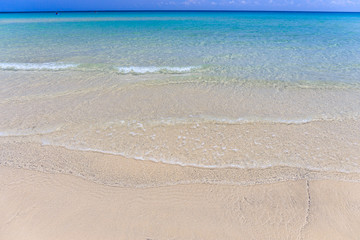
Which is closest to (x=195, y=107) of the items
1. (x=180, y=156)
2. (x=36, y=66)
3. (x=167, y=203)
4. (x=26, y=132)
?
(x=180, y=156)

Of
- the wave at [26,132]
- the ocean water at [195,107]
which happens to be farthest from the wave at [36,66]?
the wave at [26,132]

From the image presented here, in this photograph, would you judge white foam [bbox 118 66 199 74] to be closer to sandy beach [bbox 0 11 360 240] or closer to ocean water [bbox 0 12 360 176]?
ocean water [bbox 0 12 360 176]

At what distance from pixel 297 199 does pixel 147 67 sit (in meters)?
8.89

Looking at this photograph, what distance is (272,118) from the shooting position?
5703 mm

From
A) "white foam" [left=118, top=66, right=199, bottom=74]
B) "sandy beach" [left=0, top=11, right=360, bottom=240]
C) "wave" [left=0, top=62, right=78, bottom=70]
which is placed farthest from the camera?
"wave" [left=0, top=62, right=78, bottom=70]

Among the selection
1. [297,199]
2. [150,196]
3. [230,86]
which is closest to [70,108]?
[150,196]

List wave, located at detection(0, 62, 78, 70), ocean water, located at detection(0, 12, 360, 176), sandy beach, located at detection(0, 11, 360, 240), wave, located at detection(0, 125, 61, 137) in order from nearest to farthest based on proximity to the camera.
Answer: sandy beach, located at detection(0, 11, 360, 240)
ocean water, located at detection(0, 12, 360, 176)
wave, located at detection(0, 125, 61, 137)
wave, located at detection(0, 62, 78, 70)

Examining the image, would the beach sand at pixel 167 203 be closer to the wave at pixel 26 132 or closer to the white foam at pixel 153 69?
the wave at pixel 26 132

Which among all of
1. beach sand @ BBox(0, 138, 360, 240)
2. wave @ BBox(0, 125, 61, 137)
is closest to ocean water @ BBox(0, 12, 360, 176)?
wave @ BBox(0, 125, 61, 137)

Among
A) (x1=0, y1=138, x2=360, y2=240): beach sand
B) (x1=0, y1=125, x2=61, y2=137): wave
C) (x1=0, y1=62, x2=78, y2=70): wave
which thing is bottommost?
(x1=0, y1=138, x2=360, y2=240): beach sand

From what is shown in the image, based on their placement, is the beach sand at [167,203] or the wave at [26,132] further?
the wave at [26,132]

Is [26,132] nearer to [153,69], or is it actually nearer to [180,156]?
[180,156]

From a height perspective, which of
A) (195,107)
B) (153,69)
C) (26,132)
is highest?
(153,69)

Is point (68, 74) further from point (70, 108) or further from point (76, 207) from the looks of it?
point (76, 207)
